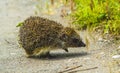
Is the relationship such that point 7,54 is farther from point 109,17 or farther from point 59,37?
point 109,17

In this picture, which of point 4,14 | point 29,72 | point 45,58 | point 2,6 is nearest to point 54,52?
point 45,58

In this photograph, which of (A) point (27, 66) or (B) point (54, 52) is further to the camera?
(B) point (54, 52)

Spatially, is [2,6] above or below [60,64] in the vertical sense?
above

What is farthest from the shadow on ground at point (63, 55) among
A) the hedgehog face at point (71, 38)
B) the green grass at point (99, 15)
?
the green grass at point (99, 15)

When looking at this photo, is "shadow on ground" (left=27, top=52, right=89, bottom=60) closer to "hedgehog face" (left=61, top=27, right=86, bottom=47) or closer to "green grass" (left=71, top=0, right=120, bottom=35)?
"hedgehog face" (left=61, top=27, right=86, bottom=47)

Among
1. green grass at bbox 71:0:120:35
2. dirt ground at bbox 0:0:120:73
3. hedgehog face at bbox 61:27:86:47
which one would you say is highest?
green grass at bbox 71:0:120:35

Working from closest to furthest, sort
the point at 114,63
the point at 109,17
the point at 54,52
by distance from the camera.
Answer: the point at 114,63, the point at 54,52, the point at 109,17

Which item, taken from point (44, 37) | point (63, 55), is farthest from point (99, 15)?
point (44, 37)

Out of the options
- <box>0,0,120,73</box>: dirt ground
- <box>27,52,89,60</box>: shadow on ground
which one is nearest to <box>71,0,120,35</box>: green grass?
<box>0,0,120,73</box>: dirt ground
